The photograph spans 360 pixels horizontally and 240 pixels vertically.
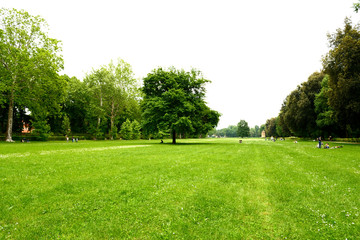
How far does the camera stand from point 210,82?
39.8 meters

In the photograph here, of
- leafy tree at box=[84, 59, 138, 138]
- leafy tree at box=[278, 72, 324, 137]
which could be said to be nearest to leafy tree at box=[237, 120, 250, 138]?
leafy tree at box=[278, 72, 324, 137]

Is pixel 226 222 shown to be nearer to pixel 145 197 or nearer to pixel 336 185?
pixel 145 197

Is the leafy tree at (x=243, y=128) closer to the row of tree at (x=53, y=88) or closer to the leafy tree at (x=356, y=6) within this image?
the row of tree at (x=53, y=88)

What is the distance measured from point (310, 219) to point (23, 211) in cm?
940

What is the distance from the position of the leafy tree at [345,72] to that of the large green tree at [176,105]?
22.3 metres

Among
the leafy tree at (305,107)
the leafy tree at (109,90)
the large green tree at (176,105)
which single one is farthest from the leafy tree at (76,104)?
the leafy tree at (305,107)

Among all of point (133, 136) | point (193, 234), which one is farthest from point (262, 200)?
point (133, 136)

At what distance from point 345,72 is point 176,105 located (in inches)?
1231

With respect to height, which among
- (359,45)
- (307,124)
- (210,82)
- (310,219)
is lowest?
(310,219)

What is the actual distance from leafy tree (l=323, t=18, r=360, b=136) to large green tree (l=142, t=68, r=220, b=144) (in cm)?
2235

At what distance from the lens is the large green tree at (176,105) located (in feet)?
114

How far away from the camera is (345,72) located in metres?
31.3

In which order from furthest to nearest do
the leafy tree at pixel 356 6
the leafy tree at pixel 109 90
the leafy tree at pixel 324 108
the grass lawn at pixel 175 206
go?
the leafy tree at pixel 109 90, the leafy tree at pixel 324 108, the leafy tree at pixel 356 6, the grass lawn at pixel 175 206

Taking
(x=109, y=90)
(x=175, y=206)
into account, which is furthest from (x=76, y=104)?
(x=175, y=206)
